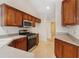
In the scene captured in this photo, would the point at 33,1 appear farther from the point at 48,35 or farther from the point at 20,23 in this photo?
the point at 48,35

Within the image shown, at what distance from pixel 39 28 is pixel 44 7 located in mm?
2240

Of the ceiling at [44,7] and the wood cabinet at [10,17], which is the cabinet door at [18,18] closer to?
the wood cabinet at [10,17]

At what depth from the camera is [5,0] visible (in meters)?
5.18

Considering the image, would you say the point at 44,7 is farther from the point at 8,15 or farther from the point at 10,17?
the point at 8,15

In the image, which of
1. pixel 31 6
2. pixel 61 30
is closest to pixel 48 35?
pixel 31 6

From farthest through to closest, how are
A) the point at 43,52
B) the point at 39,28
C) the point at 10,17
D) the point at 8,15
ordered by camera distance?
the point at 39,28 → the point at 43,52 → the point at 10,17 → the point at 8,15

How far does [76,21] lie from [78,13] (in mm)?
291

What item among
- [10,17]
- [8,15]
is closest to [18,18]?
[10,17]

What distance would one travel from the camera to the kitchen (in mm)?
3207

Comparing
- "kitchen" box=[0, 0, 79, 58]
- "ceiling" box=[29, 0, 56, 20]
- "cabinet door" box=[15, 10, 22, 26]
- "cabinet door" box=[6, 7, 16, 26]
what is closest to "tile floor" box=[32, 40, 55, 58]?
"kitchen" box=[0, 0, 79, 58]

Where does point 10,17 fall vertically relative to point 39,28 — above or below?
above

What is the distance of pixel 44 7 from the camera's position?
8.92 meters

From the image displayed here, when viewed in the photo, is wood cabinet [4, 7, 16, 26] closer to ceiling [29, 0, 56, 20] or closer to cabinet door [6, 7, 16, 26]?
cabinet door [6, 7, 16, 26]

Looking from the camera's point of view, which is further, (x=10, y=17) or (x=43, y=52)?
(x=43, y=52)
